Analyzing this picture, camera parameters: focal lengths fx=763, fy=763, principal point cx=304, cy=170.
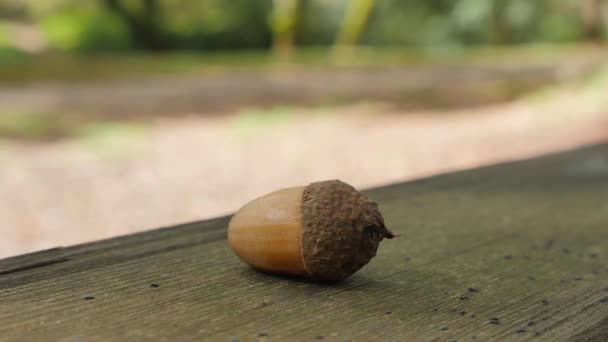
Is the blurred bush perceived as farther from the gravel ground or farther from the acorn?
the acorn

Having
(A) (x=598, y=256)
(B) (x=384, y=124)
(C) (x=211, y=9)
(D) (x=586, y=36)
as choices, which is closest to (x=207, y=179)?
(B) (x=384, y=124)

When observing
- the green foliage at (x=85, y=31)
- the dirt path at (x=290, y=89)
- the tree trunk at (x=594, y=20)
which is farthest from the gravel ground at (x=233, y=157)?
the tree trunk at (x=594, y=20)

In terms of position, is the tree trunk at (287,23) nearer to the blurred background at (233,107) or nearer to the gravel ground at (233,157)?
the blurred background at (233,107)

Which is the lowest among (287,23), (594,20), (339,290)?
(594,20)

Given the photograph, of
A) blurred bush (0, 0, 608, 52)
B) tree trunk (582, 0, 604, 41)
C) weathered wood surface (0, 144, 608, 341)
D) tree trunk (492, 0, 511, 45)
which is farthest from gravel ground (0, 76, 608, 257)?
tree trunk (582, 0, 604, 41)

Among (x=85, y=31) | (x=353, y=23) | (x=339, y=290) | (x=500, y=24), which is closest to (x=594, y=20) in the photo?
(x=500, y=24)

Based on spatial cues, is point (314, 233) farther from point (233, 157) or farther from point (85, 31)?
point (85, 31)
